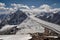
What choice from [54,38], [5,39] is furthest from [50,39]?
[5,39]

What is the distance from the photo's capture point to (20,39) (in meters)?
6.02

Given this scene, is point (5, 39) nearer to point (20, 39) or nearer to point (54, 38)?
point (20, 39)

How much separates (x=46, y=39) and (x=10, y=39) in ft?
4.89

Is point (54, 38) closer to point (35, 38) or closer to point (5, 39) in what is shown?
point (35, 38)

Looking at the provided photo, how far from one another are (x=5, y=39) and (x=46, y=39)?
1.69 meters

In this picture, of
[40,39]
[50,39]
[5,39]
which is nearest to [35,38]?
[40,39]

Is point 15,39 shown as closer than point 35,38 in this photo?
No

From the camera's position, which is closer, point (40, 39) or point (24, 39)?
point (40, 39)

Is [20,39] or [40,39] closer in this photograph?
[40,39]

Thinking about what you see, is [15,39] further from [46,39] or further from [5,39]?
[46,39]

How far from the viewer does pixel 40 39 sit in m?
5.42

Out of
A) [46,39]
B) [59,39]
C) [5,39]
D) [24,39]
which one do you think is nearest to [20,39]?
Result: [24,39]

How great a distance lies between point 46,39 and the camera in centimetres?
557

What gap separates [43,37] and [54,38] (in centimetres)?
39
